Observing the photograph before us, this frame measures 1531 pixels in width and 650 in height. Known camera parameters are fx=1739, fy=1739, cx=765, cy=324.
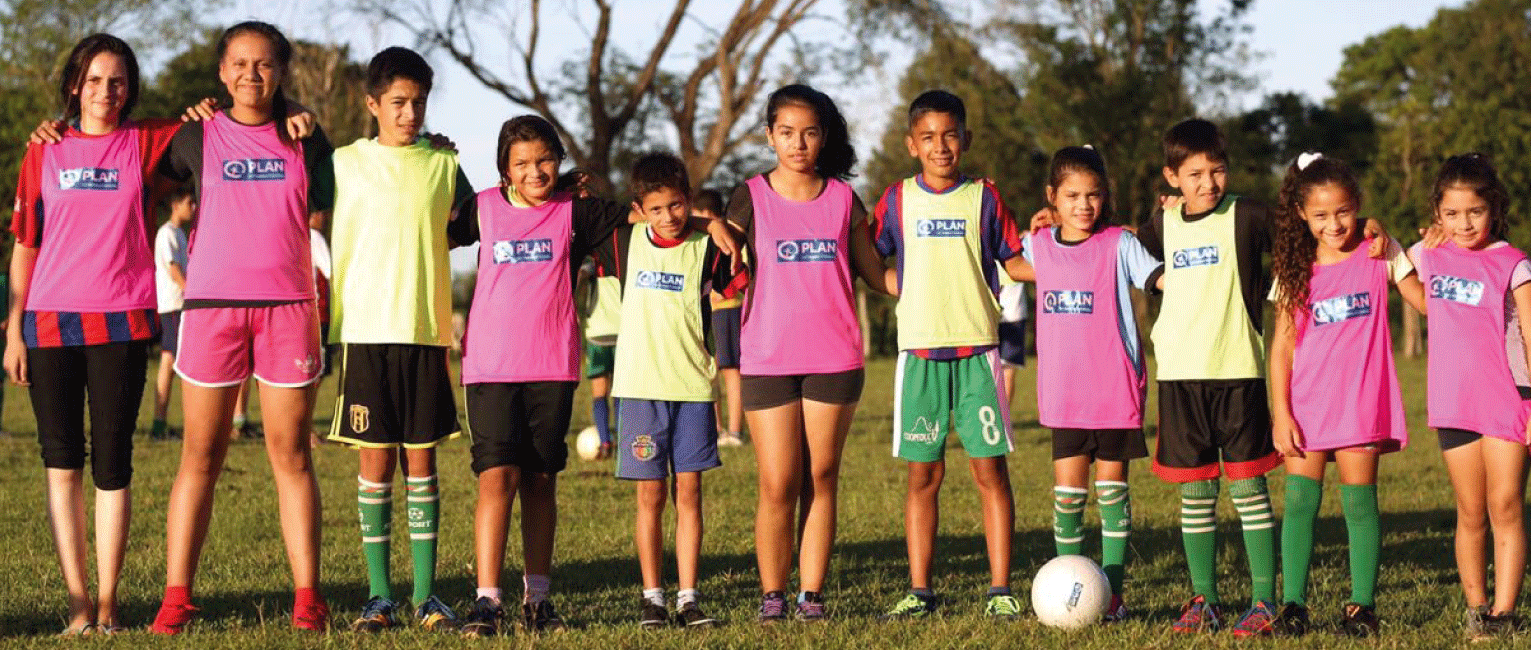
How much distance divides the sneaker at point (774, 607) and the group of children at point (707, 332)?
2 cm

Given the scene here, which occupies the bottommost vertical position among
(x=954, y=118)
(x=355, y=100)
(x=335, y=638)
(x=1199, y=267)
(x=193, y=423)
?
(x=335, y=638)

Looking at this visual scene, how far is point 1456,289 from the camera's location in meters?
6.25

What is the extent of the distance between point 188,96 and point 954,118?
4427 centimetres

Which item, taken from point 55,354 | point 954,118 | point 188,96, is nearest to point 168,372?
point 55,354

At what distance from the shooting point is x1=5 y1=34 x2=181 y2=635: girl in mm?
6145

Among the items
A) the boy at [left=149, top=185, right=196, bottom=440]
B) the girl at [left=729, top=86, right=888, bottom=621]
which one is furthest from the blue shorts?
the boy at [left=149, top=185, right=196, bottom=440]

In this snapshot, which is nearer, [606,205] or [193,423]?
[193,423]

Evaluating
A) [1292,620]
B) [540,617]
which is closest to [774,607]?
[540,617]

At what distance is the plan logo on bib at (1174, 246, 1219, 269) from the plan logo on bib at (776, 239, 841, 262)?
4.21 feet

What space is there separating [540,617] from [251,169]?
1892 millimetres

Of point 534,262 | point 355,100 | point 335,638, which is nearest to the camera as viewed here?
point 335,638

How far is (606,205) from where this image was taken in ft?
21.5

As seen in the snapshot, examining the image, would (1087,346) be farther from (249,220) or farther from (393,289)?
(249,220)

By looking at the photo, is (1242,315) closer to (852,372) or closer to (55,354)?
(852,372)
